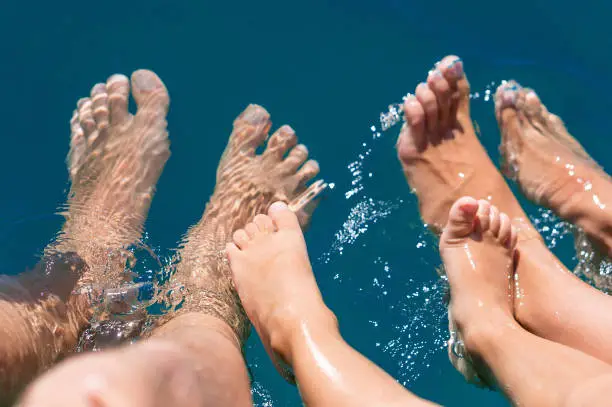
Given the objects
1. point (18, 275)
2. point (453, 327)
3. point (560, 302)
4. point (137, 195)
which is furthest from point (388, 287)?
point (18, 275)

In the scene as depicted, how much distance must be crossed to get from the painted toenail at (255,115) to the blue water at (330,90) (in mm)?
68

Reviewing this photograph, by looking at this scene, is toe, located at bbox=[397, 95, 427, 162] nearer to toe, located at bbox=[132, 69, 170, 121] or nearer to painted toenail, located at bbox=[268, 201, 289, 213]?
painted toenail, located at bbox=[268, 201, 289, 213]

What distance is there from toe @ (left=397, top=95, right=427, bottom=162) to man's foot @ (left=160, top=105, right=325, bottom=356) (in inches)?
12.0

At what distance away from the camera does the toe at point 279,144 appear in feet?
6.41

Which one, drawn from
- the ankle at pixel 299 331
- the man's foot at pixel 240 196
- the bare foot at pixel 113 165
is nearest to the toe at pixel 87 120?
the bare foot at pixel 113 165

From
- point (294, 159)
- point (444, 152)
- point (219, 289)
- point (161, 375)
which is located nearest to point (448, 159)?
point (444, 152)

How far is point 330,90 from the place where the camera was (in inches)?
81.7

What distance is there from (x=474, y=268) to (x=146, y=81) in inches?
45.5

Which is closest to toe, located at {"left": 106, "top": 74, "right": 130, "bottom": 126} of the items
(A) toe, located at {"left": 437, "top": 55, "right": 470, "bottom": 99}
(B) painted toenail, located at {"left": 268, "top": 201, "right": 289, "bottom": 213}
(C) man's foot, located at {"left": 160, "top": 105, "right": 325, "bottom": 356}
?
(C) man's foot, located at {"left": 160, "top": 105, "right": 325, "bottom": 356}

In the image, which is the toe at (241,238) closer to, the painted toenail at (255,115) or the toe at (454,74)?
the painted toenail at (255,115)

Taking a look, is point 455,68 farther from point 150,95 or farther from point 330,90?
point 150,95

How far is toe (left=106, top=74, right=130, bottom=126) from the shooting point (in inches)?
75.3

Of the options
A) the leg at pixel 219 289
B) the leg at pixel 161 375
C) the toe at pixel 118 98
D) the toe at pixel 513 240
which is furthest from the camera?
the toe at pixel 118 98

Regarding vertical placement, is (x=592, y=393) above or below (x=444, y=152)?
below
